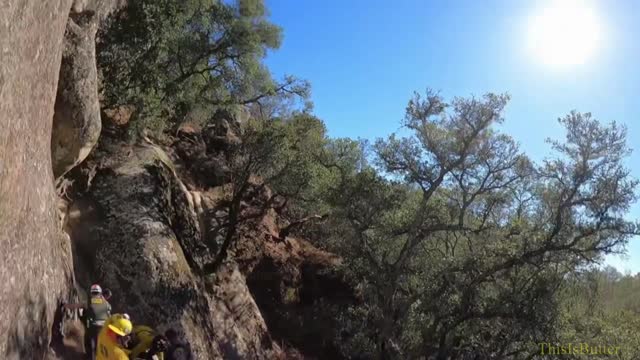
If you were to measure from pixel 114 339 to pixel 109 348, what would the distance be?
144 millimetres

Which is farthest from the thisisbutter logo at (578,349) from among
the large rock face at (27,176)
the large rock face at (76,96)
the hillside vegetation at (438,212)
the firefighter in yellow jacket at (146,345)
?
the large rock face at (76,96)

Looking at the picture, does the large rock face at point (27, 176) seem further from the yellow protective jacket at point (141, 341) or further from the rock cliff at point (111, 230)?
the yellow protective jacket at point (141, 341)

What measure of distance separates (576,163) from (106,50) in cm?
1676

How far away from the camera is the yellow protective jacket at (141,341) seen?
375 inches

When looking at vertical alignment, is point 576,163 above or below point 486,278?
above

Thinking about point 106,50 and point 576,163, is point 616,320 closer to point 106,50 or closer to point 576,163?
point 576,163

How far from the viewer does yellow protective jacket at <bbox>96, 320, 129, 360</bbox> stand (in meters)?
8.36

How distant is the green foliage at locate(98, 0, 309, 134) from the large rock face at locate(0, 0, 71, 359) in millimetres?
7955

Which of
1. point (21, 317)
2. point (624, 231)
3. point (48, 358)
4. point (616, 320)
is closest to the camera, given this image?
point (21, 317)

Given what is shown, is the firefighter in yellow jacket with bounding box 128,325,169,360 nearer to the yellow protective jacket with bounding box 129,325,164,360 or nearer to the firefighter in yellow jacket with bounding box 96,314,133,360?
the yellow protective jacket with bounding box 129,325,164,360

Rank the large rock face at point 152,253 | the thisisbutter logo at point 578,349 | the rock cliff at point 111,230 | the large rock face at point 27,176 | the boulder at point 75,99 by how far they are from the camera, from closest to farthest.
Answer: the large rock face at point 27,176, the rock cliff at point 111,230, the boulder at point 75,99, the large rock face at point 152,253, the thisisbutter logo at point 578,349

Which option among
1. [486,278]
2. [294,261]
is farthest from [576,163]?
[294,261]

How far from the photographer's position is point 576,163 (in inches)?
722

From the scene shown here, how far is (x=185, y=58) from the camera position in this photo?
22938mm
